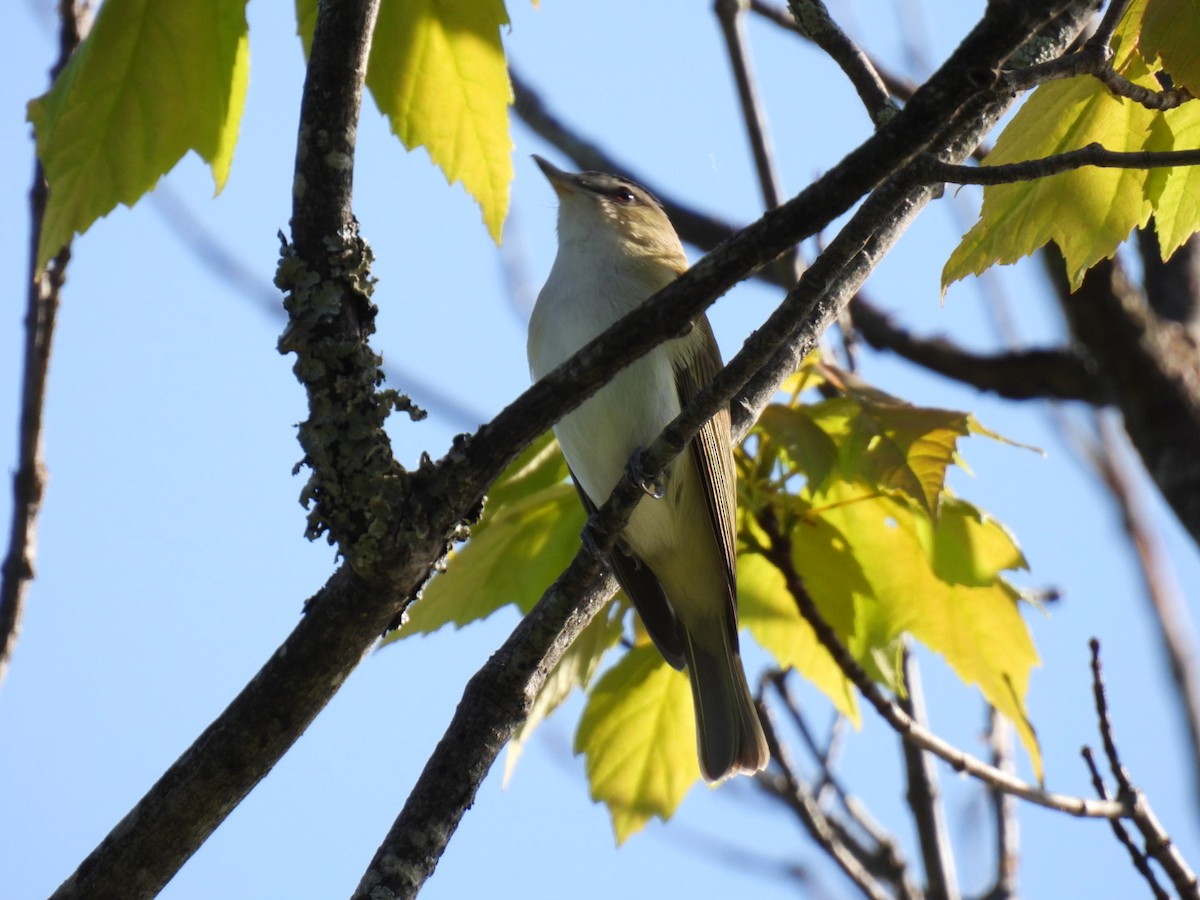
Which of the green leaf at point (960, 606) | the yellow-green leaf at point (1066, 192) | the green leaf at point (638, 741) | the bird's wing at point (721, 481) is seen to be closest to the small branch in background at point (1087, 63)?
the yellow-green leaf at point (1066, 192)

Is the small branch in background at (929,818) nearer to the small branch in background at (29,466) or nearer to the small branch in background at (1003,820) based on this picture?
the small branch in background at (1003,820)

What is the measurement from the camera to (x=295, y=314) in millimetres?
1979

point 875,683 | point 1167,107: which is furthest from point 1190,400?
point 1167,107

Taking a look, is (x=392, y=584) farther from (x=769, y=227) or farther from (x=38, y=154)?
(x=38, y=154)

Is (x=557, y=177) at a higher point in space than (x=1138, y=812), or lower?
higher

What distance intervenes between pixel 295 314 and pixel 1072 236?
1.45 metres

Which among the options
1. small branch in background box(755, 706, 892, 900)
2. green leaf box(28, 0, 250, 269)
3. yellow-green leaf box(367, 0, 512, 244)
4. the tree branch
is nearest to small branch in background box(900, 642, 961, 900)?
small branch in background box(755, 706, 892, 900)

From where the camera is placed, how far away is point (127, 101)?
2.47 metres

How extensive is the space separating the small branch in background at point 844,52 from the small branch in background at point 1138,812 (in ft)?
4.42

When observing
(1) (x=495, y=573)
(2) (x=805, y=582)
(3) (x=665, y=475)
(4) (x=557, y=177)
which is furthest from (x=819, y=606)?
(4) (x=557, y=177)

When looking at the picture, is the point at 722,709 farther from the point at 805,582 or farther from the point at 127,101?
the point at 127,101

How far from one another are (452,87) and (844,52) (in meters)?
0.85

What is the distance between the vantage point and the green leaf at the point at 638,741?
3.42 metres

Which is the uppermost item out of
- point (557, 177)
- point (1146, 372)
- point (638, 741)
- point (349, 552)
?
point (557, 177)
